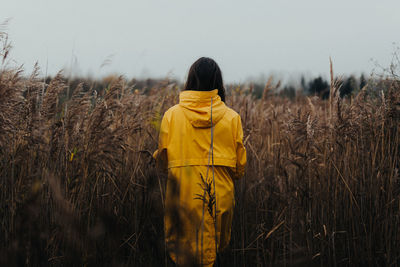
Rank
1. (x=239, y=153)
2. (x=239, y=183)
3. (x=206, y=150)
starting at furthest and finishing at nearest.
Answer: (x=239, y=183) → (x=239, y=153) → (x=206, y=150)

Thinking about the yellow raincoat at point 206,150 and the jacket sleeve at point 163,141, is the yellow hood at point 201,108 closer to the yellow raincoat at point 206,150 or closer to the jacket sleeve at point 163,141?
the yellow raincoat at point 206,150

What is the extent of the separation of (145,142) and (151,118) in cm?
40

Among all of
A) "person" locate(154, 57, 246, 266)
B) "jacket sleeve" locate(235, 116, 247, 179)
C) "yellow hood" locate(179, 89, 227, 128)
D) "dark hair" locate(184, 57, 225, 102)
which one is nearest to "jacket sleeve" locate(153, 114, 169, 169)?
"person" locate(154, 57, 246, 266)

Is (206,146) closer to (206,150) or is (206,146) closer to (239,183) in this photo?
(206,150)

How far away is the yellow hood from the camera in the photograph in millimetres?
2617

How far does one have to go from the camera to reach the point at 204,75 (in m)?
2.74

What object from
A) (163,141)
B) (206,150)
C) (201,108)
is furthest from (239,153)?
(163,141)

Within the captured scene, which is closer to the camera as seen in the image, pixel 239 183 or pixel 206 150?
pixel 206 150

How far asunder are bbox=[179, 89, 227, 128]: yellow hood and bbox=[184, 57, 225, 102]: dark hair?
73mm

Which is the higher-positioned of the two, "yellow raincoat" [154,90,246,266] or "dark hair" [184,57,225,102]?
"dark hair" [184,57,225,102]

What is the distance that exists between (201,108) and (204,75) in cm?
27

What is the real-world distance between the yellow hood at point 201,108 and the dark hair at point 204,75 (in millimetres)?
73

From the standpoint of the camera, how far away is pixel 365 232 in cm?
264

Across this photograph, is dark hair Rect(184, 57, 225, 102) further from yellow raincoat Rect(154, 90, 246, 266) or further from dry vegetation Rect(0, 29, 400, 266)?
dry vegetation Rect(0, 29, 400, 266)
